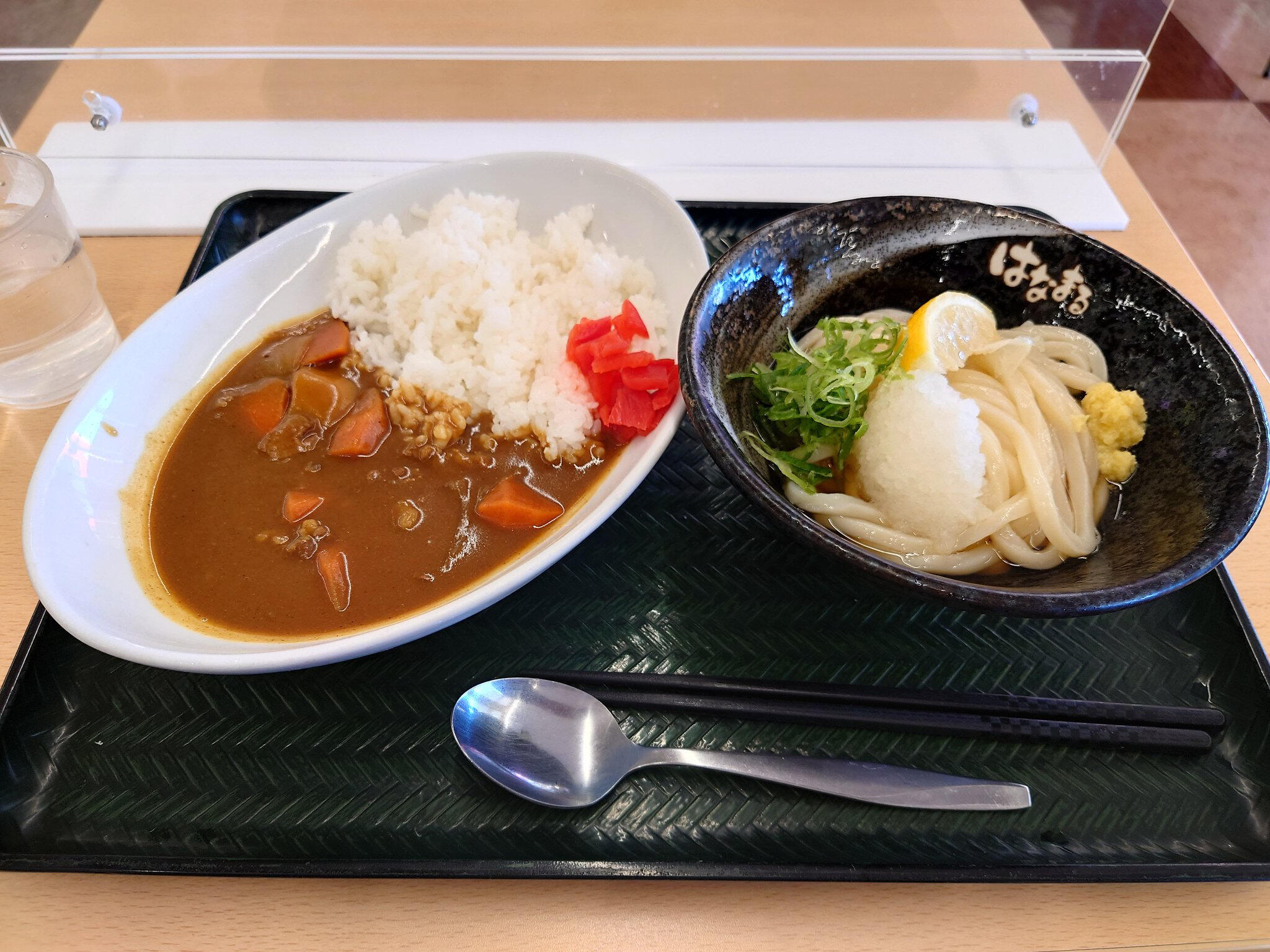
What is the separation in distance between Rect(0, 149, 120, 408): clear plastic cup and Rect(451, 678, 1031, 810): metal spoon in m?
1.46

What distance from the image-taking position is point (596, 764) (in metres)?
1.48

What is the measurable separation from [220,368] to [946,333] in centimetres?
169

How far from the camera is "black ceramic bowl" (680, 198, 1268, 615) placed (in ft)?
4.65

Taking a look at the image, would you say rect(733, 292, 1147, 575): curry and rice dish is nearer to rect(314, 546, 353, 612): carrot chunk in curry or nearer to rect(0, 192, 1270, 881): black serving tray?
rect(0, 192, 1270, 881): black serving tray

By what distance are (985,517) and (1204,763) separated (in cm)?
59

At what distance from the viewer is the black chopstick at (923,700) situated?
1566 mm

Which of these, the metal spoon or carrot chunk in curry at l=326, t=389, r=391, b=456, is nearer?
the metal spoon

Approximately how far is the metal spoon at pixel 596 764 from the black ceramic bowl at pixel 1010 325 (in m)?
0.35

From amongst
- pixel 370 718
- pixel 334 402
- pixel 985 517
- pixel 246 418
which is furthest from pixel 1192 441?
pixel 246 418

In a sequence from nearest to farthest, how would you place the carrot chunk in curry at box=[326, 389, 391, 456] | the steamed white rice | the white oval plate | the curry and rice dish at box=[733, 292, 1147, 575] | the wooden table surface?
the wooden table surface
the white oval plate
the curry and rice dish at box=[733, 292, 1147, 575]
the carrot chunk in curry at box=[326, 389, 391, 456]
the steamed white rice

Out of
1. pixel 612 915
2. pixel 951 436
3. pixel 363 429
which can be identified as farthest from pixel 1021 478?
pixel 363 429

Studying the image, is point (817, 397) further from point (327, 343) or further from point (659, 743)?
point (327, 343)

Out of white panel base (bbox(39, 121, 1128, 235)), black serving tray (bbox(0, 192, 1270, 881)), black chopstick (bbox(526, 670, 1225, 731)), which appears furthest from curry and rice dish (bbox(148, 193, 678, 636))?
white panel base (bbox(39, 121, 1128, 235))

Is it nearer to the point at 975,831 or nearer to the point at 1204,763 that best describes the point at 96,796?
the point at 975,831
